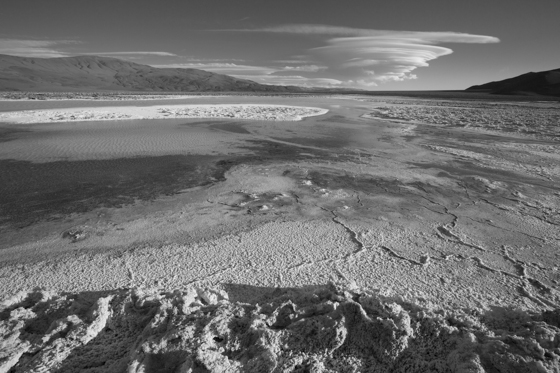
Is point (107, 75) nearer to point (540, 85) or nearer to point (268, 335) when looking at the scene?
point (540, 85)

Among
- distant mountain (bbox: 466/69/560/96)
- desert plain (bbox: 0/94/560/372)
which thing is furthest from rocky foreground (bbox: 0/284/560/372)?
distant mountain (bbox: 466/69/560/96)

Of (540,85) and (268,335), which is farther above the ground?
(540,85)

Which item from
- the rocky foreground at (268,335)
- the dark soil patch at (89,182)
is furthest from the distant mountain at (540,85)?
the rocky foreground at (268,335)

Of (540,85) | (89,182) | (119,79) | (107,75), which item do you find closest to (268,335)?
A: (89,182)

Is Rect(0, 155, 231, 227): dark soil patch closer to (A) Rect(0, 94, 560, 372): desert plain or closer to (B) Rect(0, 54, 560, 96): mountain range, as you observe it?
(A) Rect(0, 94, 560, 372): desert plain

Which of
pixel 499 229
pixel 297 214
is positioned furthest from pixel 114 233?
pixel 499 229
